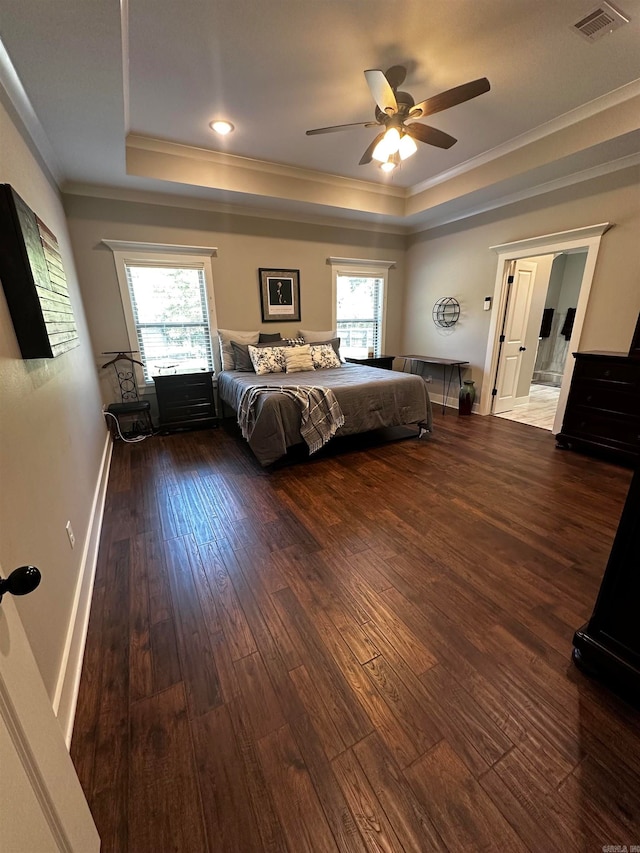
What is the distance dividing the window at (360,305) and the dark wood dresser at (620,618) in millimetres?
4702

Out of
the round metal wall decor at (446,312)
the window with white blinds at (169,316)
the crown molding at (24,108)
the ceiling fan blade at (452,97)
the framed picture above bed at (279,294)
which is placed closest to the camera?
the crown molding at (24,108)

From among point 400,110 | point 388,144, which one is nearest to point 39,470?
point 388,144

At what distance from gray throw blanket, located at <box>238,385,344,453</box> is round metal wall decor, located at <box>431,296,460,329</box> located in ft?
9.58

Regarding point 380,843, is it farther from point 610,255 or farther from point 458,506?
point 610,255

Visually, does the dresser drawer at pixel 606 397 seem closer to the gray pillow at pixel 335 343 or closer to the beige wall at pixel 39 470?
the gray pillow at pixel 335 343

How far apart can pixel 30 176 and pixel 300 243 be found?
3.26 m

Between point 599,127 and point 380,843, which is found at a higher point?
point 599,127

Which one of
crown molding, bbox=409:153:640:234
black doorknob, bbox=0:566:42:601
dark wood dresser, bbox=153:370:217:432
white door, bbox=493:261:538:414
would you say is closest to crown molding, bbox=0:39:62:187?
dark wood dresser, bbox=153:370:217:432

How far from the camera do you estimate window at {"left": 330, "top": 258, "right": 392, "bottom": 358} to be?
5418 mm

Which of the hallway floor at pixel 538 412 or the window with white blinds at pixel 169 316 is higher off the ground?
the window with white blinds at pixel 169 316

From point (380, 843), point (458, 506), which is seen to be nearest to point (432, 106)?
point (458, 506)

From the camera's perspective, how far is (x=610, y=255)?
135 inches

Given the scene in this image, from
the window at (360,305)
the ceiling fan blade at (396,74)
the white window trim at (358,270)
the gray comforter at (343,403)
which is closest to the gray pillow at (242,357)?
the gray comforter at (343,403)

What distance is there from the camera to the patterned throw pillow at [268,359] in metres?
4.27
